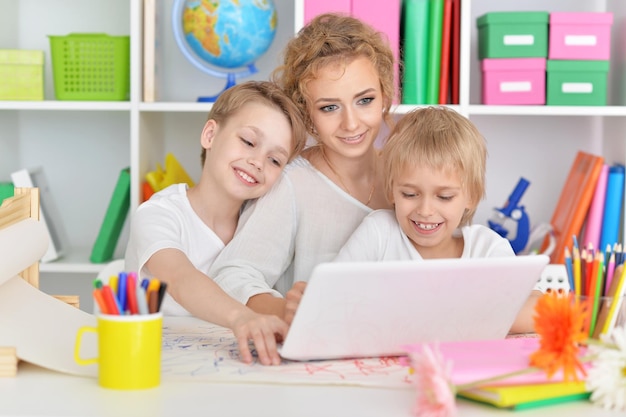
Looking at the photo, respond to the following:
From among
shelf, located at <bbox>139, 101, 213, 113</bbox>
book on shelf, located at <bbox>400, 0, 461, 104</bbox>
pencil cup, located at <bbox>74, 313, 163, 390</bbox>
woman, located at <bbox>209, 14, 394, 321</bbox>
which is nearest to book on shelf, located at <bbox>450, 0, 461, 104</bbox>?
book on shelf, located at <bbox>400, 0, 461, 104</bbox>

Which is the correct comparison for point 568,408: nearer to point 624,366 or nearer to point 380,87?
point 624,366

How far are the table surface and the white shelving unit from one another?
5.87 ft

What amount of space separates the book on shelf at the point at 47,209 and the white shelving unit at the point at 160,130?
1.7 inches

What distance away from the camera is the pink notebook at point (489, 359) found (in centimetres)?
84

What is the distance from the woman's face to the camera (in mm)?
1562

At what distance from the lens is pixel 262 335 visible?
40.5 inches

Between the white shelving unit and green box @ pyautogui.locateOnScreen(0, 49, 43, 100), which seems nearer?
green box @ pyautogui.locateOnScreen(0, 49, 43, 100)

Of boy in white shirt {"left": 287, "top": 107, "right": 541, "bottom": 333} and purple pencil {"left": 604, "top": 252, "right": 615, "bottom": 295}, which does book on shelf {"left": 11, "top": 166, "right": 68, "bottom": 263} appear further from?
purple pencil {"left": 604, "top": 252, "right": 615, "bottom": 295}

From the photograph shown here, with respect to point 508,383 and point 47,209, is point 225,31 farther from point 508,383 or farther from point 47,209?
point 508,383

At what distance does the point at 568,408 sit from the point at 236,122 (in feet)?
2.96

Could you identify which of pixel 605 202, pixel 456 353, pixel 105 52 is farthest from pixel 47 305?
pixel 605 202

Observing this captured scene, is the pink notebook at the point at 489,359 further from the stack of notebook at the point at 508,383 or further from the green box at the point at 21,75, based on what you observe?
the green box at the point at 21,75

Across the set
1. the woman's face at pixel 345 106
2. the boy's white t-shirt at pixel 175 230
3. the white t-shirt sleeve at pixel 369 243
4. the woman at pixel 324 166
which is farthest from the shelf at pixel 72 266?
the white t-shirt sleeve at pixel 369 243

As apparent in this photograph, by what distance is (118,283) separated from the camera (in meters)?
0.88
